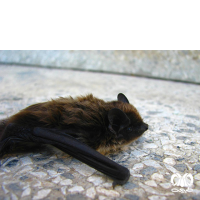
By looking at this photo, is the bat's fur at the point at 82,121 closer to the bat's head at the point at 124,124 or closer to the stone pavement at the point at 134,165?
the bat's head at the point at 124,124

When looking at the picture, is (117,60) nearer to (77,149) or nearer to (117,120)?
(117,120)

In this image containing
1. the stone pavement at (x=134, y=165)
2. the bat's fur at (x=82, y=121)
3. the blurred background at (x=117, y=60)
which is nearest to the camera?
the stone pavement at (x=134, y=165)

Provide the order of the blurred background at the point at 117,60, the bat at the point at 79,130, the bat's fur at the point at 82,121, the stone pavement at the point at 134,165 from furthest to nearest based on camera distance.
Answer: the blurred background at the point at 117,60, the bat's fur at the point at 82,121, the bat at the point at 79,130, the stone pavement at the point at 134,165

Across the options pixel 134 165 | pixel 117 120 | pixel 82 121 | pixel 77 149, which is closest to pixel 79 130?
pixel 82 121

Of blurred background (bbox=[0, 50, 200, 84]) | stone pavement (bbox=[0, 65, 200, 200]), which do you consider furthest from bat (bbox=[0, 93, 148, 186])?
blurred background (bbox=[0, 50, 200, 84])

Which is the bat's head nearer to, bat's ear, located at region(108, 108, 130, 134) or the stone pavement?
bat's ear, located at region(108, 108, 130, 134)

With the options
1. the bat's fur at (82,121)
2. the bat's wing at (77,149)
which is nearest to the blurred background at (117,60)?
the bat's fur at (82,121)
